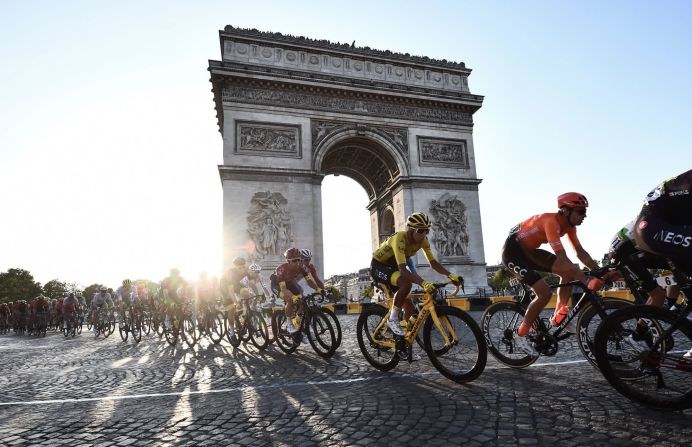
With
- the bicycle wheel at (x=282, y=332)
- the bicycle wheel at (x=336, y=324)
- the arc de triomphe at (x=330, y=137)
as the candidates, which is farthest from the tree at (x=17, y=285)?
the bicycle wheel at (x=336, y=324)

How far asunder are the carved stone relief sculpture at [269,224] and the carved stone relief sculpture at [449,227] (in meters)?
8.26

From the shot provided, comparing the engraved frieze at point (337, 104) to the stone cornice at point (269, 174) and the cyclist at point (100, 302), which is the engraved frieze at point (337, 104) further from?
the cyclist at point (100, 302)

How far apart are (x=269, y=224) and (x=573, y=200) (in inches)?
709

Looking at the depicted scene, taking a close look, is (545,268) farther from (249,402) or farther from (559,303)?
(249,402)

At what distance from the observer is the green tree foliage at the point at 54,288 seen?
73125 mm

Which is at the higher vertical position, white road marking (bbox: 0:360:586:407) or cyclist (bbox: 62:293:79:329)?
cyclist (bbox: 62:293:79:329)

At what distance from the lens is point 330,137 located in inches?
930

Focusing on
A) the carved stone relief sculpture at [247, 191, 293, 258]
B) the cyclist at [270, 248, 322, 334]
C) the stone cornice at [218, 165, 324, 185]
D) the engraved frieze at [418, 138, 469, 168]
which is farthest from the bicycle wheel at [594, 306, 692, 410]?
the engraved frieze at [418, 138, 469, 168]

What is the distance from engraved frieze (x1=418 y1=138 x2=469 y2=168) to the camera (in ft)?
82.0

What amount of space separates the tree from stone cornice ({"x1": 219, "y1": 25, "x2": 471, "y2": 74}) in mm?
54741

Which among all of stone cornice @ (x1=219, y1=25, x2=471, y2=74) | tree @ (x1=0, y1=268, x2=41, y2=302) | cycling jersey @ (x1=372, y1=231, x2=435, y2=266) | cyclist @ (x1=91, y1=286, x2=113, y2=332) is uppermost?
stone cornice @ (x1=219, y1=25, x2=471, y2=74)

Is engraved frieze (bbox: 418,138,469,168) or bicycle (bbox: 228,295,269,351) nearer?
bicycle (bbox: 228,295,269,351)

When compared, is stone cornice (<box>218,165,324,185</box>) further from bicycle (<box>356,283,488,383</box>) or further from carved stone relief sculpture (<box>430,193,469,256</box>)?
bicycle (<box>356,283,488,383</box>)

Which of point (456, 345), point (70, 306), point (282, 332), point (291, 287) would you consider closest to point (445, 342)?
point (456, 345)
